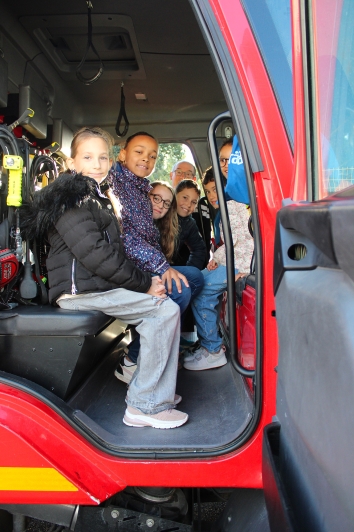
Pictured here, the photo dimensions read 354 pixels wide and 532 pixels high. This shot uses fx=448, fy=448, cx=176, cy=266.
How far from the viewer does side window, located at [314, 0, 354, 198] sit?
0.84m

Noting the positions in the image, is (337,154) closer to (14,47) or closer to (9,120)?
(9,120)

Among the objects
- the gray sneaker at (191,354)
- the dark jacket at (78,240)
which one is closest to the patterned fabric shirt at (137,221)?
the dark jacket at (78,240)

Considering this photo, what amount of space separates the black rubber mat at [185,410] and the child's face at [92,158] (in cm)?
86

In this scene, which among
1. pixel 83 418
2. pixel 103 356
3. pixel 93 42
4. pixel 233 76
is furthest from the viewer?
pixel 93 42

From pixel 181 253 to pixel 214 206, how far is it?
414 millimetres

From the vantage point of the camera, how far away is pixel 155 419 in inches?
61.5

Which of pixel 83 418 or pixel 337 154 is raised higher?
pixel 337 154

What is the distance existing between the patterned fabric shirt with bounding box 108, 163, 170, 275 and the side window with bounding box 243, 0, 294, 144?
0.96m

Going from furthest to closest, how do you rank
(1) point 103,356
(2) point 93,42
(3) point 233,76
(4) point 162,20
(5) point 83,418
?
(2) point 93,42, (4) point 162,20, (1) point 103,356, (5) point 83,418, (3) point 233,76

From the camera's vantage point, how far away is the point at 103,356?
7.02ft

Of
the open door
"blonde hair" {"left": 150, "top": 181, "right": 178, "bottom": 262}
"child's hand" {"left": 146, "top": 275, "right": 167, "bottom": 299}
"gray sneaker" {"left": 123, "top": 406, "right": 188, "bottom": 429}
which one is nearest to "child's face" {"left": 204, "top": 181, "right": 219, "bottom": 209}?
"blonde hair" {"left": 150, "top": 181, "right": 178, "bottom": 262}

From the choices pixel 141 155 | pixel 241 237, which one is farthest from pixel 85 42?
pixel 241 237

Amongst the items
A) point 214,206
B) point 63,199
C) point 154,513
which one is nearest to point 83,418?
point 154,513

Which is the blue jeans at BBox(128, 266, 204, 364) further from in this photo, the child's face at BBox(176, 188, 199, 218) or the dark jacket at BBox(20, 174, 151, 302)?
the child's face at BBox(176, 188, 199, 218)
